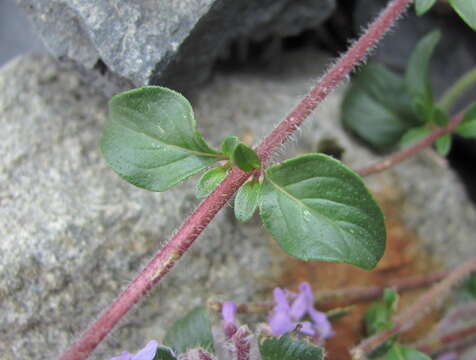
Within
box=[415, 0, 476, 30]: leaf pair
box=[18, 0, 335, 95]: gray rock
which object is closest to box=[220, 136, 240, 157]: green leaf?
box=[18, 0, 335, 95]: gray rock

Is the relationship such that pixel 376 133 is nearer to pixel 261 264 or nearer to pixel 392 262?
pixel 392 262

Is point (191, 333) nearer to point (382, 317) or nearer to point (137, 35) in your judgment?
point (382, 317)

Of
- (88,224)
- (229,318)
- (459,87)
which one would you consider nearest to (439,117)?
(459,87)

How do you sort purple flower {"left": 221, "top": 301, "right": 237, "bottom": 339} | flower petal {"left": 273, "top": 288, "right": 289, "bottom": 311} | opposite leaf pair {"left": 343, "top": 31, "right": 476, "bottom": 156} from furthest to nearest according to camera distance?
1. opposite leaf pair {"left": 343, "top": 31, "right": 476, "bottom": 156}
2. flower petal {"left": 273, "top": 288, "right": 289, "bottom": 311}
3. purple flower {"left": 221, "top": 301, "right": 237, "bottom": 339}

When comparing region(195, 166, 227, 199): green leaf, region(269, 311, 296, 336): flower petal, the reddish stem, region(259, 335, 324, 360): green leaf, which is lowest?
the reddish stem

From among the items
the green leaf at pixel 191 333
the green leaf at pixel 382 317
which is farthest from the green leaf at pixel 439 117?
the green leaf at pixel 191 333

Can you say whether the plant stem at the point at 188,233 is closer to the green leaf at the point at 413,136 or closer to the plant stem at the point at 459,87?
the green leaf at the point at 413,136

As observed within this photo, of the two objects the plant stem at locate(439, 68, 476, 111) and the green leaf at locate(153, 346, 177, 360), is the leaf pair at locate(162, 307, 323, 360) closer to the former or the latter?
the green leaf at locate(153, 346, 177, 360)

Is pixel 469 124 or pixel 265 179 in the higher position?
pixel 265 179
